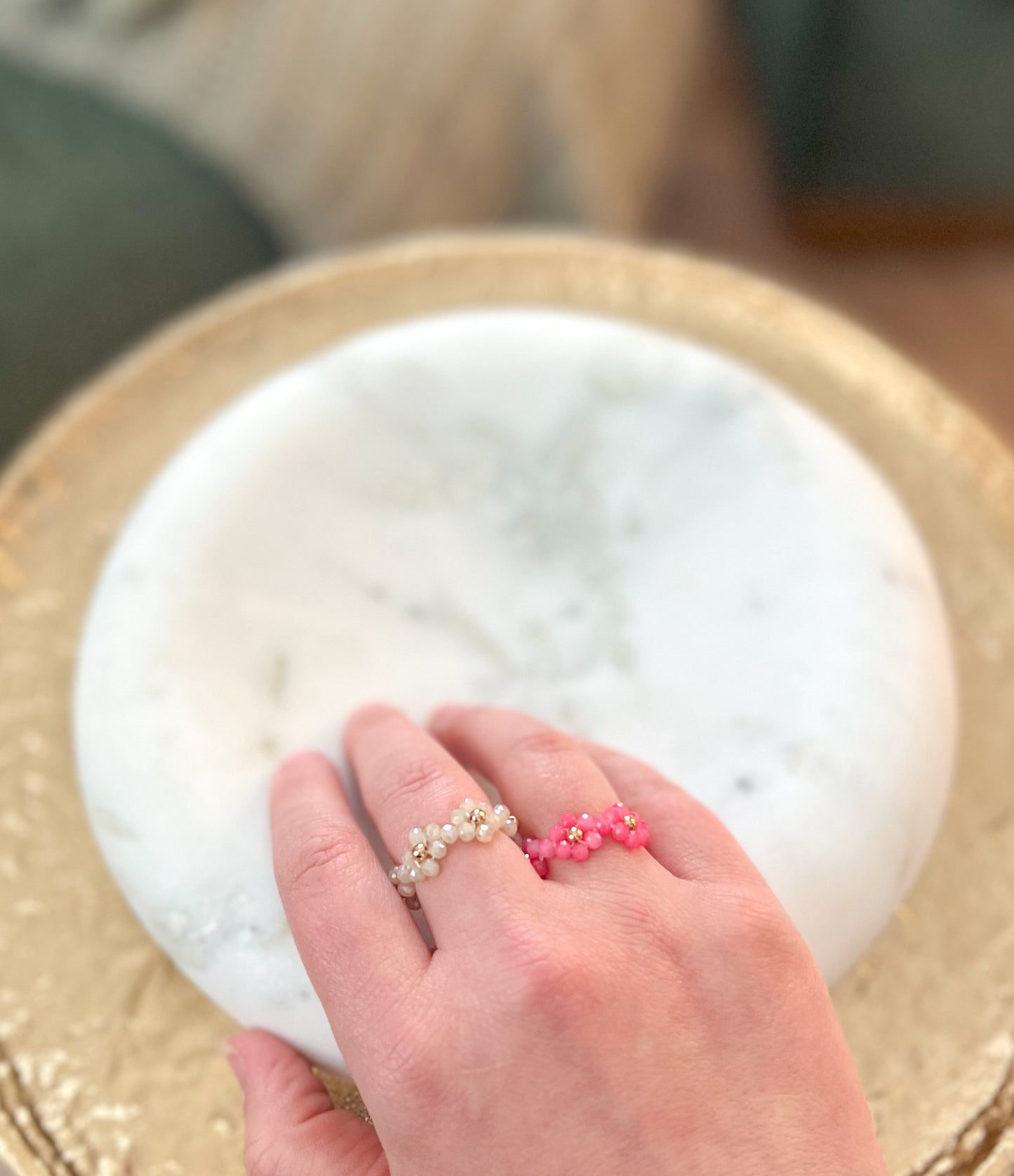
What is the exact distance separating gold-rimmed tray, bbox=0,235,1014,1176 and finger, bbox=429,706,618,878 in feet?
0.53

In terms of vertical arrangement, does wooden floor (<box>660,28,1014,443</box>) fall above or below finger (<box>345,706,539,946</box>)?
above

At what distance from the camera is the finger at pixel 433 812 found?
342 mm

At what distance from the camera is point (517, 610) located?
51 cm

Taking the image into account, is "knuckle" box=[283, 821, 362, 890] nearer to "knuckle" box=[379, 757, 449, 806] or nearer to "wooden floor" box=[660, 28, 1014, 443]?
"knuckle" box=[379, 757, 449, 806]

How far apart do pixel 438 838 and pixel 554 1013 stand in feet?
0.24

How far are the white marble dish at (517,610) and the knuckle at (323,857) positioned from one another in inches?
1.9

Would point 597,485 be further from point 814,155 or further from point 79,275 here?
point 814,155

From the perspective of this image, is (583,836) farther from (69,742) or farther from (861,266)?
(861,266)

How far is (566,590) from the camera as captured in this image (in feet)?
1.70

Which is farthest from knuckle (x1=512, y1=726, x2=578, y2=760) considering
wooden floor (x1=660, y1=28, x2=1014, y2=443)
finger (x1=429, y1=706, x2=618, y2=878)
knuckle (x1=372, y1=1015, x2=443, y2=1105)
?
wooden floor (x1=660, y1=28, x2=1014, y2=443)

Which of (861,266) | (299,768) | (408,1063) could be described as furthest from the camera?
(861,266)

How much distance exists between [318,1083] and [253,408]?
1.08 feet

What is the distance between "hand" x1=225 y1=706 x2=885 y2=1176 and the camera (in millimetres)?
311

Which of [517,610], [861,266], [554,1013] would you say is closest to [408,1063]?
[554,1013]
